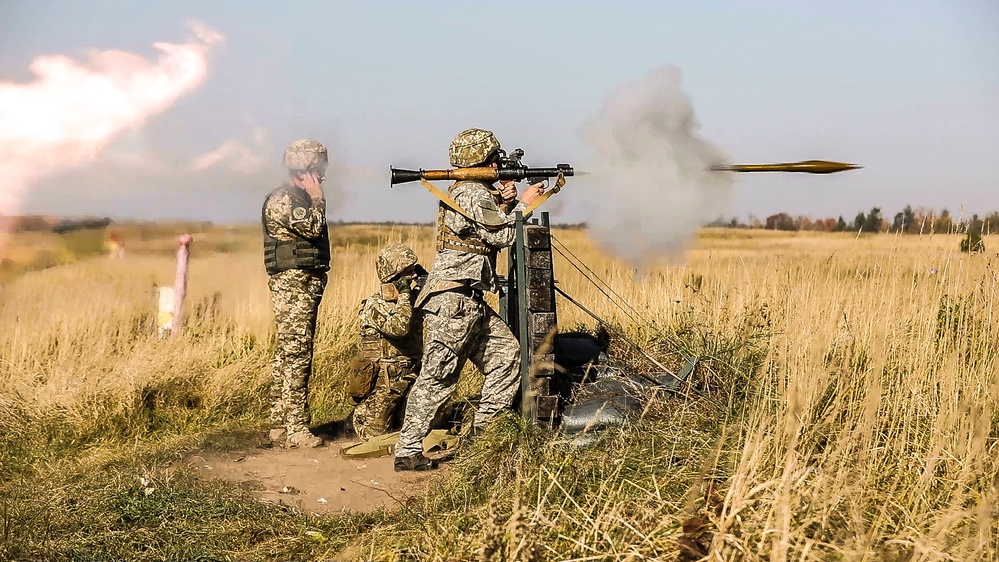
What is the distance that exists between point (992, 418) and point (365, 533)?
377cm

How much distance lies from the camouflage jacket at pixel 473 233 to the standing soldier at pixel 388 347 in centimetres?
95

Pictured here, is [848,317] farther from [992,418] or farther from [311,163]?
[311,163]

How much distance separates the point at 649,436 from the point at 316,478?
2.51 meters

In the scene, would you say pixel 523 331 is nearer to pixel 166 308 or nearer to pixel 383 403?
pixel 383 403

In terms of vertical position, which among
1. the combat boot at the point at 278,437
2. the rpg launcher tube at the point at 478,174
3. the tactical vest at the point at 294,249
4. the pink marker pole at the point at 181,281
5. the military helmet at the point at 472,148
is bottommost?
the combat boot at the point at 278,437

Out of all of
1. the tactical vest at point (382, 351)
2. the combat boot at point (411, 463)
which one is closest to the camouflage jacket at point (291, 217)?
the tactical vest at point (382, 351)

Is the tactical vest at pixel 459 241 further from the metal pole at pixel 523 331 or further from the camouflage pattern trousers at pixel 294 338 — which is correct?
the camouflage pattern trousers at pixel 294 338

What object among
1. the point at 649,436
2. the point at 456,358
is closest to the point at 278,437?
the point at 456,358

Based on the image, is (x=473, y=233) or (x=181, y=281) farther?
(x=181, y=281)

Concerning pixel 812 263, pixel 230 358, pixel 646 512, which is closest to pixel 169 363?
pixel 230 358

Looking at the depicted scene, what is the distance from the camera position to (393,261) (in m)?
7.47

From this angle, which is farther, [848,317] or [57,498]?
[848,317]

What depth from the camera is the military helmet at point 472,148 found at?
675cm

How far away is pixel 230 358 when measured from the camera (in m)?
9.33
